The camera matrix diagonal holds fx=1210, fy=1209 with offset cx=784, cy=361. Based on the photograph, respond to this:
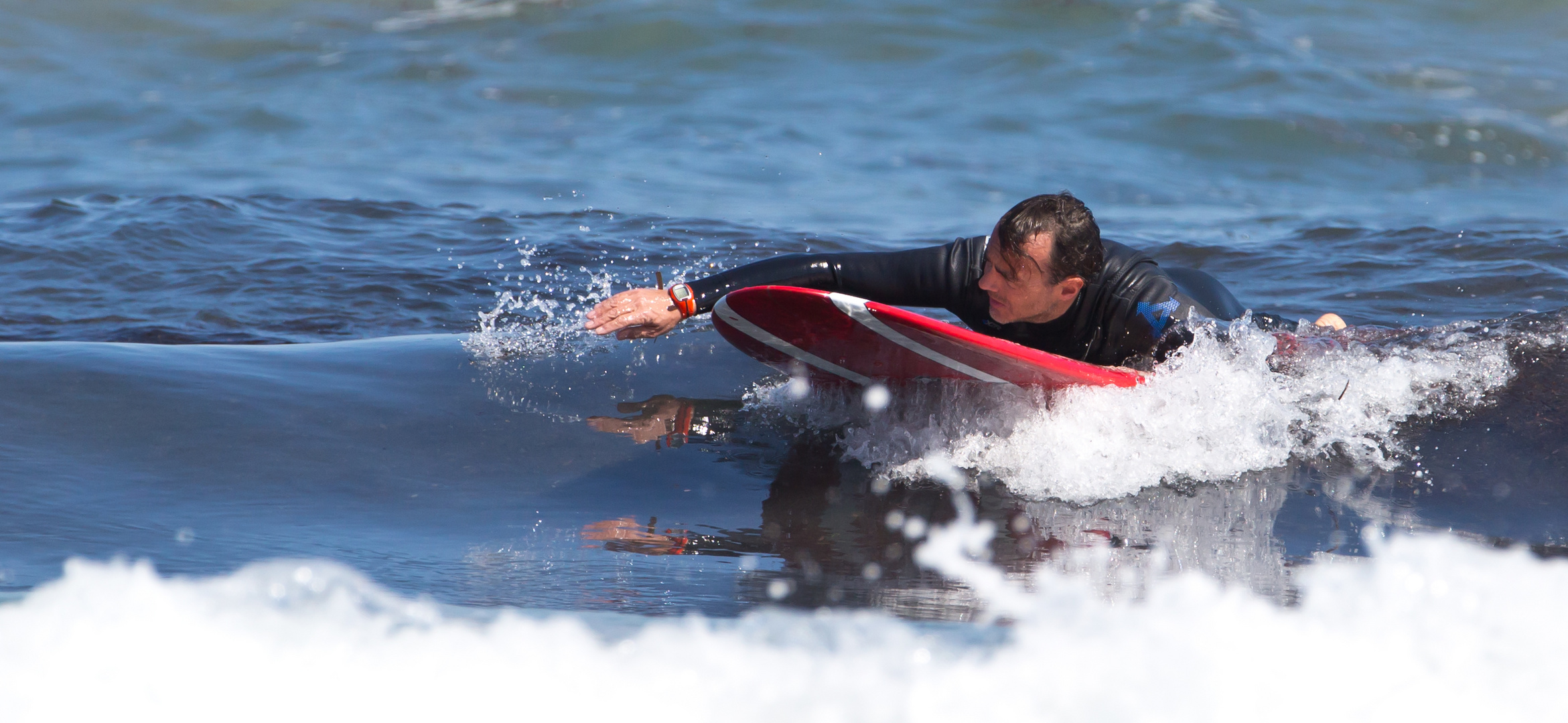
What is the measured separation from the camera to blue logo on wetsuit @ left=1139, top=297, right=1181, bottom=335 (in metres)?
4.14

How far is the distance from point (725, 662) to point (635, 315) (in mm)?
1700

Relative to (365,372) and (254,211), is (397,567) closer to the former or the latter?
(365,372)

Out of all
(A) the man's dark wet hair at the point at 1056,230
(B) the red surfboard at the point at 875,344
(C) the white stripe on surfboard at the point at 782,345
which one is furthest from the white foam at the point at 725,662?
(C) the white stripe on surfboard at the point at 782,345

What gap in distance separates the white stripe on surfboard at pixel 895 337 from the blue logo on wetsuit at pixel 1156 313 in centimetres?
53

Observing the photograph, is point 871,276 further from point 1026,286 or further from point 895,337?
point 1026,286

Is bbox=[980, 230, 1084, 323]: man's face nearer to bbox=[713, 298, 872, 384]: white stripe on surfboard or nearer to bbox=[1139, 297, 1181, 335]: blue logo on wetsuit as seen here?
bbox=[1139, 297, 1181, 335]: blue logo on wetsuit

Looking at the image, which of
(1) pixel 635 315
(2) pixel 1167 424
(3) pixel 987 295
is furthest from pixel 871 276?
(2) pixel 1167 424

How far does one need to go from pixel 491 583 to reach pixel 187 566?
0.76 meters

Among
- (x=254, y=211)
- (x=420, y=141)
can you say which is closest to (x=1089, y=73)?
(x=420, y=141)

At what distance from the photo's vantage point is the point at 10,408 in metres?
4.07

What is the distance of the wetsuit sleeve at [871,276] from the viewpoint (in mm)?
4285

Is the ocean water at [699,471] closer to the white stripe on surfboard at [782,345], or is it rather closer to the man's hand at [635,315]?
the white stripe on surfboard at [782,345]

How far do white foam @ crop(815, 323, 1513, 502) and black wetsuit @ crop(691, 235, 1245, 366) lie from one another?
0.51 ft

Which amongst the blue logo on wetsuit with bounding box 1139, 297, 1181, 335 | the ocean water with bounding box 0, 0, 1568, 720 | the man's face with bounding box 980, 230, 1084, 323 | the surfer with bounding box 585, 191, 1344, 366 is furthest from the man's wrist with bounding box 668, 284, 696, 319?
the blue logo on wetsuit with bounding box 1139, 297, 1181, 335
